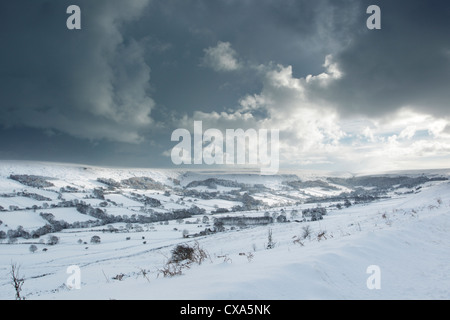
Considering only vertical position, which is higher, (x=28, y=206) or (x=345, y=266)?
(x=345, y=266)

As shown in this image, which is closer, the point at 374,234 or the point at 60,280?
the point at 374,234

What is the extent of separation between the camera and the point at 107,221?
398ft

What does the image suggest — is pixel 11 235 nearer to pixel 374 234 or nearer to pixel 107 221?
pixel 107 221

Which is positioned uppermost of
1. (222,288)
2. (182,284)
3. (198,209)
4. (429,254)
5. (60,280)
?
Answer: (222,288)

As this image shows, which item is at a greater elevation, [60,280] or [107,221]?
[60,280]

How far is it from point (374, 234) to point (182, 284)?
8133mm

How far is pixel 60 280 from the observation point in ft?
137

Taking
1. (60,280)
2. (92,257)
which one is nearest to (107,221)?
(92,257)

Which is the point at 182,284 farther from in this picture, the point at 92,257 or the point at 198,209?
the point at 198,209

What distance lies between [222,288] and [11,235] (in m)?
121

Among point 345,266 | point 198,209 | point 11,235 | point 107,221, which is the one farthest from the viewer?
point 198,209
